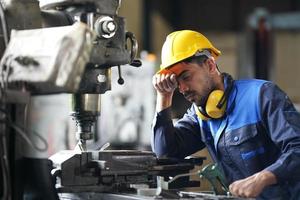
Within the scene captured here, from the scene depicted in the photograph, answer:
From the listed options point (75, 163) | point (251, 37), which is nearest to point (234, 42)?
point (251, 37)

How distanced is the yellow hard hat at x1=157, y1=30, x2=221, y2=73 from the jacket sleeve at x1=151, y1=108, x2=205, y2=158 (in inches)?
8.4

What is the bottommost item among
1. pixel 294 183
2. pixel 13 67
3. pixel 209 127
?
pixel 294 183

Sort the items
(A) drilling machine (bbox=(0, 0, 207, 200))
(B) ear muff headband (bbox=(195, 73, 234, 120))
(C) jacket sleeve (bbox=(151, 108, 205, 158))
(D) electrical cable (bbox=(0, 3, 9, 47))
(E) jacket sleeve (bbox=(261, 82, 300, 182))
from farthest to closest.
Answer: (C) jacket sleeve (bbox=(151, 108, 205, 158))
(B) ear muff headband (bbox=(195, 73, 234, 120))
(E) jacket sleeve (bbox=(261, 82, 300, 182))
(D) electrical cable (bbox=(0, 3, 9, 47))
(A) drilling machine (bbox=(0, 0, 207, 200))

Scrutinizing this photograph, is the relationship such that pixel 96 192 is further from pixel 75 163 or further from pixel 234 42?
pixel 234 42

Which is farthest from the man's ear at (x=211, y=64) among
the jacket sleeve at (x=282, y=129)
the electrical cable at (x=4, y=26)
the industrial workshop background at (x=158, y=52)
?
the industrial workshop background at (x=158, y=52)

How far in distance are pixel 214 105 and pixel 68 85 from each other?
1.00 meters

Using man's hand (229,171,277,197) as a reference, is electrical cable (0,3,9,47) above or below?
above

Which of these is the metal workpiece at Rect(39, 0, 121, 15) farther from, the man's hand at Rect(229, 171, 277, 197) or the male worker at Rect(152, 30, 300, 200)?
the man's hand at Rect(229, 171, 277, 197)

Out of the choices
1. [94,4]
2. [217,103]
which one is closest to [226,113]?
[217,103]

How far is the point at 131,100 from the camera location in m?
6.54

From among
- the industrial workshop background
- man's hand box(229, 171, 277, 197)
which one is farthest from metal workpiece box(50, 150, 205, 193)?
the industrial workshop background

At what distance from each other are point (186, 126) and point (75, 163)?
2.34 ft

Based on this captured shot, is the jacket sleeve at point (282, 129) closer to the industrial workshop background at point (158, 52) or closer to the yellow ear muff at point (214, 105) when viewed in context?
the yellow ear muff at point (214, 105)

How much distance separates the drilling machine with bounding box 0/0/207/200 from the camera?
5.12ft
